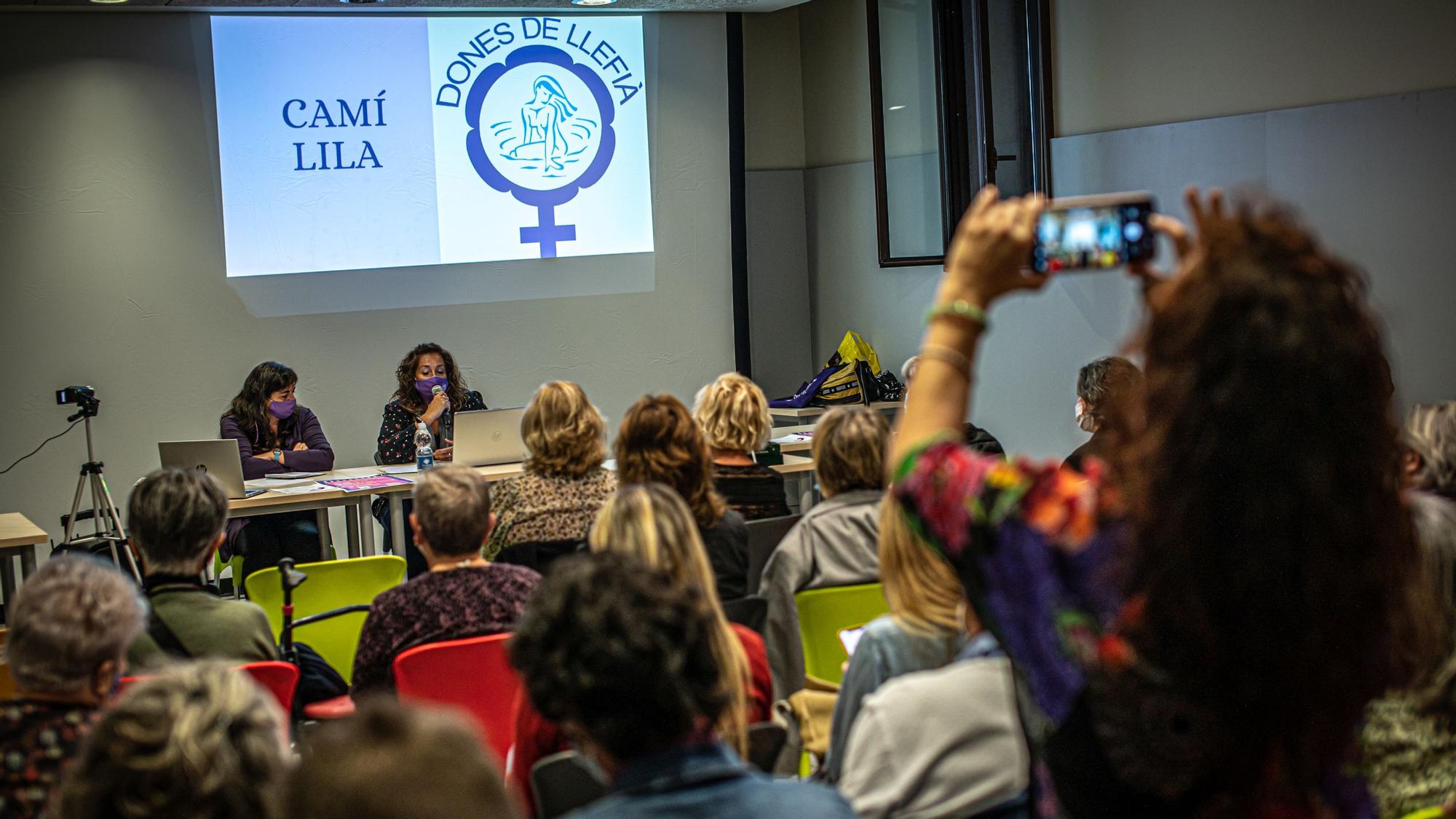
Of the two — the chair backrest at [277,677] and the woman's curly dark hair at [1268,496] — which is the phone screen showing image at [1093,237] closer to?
the woman's curly dark hair at [1268,496]

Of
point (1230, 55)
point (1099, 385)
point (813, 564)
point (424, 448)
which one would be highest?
point (1230, 55)

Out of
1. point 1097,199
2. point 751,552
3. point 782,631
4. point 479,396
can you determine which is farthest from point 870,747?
point 479,396

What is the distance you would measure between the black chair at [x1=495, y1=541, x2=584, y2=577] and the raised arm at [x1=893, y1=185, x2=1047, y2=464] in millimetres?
2538

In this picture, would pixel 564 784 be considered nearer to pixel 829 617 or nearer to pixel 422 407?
pixel 829 617

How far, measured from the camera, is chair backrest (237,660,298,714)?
2.44 metres

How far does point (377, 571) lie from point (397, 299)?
3.59m

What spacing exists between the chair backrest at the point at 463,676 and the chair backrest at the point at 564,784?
629 mm

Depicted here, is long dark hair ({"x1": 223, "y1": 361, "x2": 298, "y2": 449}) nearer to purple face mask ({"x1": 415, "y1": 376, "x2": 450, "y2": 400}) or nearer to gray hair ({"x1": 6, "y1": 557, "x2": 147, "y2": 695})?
purple face mask ({"x1": 415, "y1": 376, "x2": 450, "y2": 400})

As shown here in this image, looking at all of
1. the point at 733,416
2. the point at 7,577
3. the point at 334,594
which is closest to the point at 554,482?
the point at 733,416

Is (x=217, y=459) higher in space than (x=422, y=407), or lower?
lower

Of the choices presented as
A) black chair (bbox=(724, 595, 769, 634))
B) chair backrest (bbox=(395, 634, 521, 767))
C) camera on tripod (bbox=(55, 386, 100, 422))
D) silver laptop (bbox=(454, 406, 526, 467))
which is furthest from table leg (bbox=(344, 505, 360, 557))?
black chair (bbox=(724, 595, 769, 634))

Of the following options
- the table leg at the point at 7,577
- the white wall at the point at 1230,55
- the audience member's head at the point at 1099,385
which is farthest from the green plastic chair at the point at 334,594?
the white wall at the point at 1230,55

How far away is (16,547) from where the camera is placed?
176 inches

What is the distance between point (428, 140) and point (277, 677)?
509 cm
